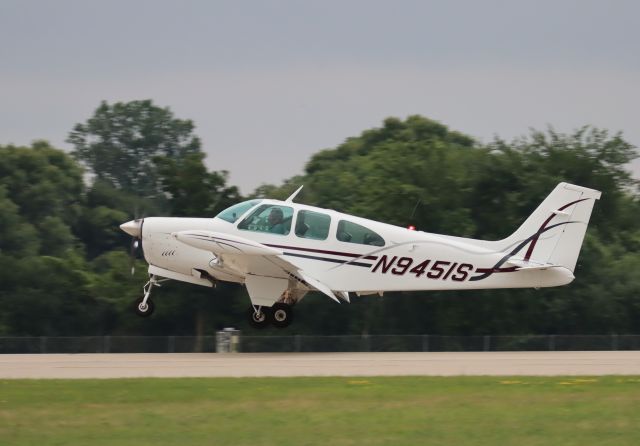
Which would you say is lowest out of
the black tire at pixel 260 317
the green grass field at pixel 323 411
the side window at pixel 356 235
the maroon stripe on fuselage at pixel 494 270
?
the green grass field at pixel 323 411

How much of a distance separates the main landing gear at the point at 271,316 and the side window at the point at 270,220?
1796 mm

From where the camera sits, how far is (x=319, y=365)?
2188 cm

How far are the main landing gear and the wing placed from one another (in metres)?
0.39

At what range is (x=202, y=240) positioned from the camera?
78.6ft

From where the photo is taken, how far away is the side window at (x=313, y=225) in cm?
2572

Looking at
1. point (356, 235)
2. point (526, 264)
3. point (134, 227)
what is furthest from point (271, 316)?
point (526, 264)

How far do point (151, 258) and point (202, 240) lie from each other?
2859 millimetres

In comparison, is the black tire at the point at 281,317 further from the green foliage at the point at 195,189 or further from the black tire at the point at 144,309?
the green foliage at the point at 195,189

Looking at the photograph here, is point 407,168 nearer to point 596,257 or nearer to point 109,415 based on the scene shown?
point 596,257

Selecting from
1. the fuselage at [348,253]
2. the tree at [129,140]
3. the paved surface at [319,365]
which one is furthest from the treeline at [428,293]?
the tree at [129,140]

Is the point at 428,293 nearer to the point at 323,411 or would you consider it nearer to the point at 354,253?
the point at 354,253

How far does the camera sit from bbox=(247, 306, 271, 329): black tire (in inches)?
1033

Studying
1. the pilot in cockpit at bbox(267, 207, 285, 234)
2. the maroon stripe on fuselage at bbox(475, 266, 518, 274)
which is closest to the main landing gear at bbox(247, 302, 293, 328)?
the pilot in cockpit at bbox(267, 207, 285, 234)

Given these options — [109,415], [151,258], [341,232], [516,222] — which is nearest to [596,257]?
[516,222]
